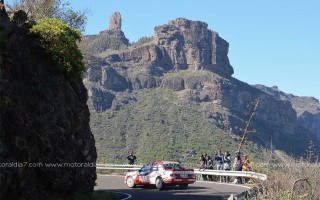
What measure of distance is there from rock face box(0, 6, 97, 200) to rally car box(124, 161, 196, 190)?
5991 millimetres

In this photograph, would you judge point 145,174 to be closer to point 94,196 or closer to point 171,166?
point 171,166

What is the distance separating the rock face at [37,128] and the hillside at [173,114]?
71.7 meters

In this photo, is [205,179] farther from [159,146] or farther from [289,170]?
[159,146]

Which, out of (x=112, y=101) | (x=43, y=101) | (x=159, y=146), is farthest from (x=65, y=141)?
(x=112, y=101)

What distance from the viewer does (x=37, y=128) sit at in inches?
512

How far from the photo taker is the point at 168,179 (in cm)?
2184

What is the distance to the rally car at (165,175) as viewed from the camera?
21.9 m

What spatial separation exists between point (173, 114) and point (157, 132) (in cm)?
1561

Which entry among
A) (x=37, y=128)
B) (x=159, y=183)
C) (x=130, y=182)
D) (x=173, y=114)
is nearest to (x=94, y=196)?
(x=37, y=128)

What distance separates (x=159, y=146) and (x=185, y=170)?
292 feet

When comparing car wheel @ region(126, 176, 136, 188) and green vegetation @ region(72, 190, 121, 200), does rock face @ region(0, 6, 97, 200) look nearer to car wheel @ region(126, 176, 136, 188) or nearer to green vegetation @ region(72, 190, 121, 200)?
green vegetation @ region(72, 190, 121, 200)

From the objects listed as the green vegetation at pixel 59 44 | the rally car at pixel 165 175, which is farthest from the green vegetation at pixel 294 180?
the rally car at pixel 165 175

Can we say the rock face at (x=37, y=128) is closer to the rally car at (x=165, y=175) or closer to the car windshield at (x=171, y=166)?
the rally car at (x=165, y=175)

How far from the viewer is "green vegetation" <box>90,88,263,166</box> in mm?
105500
